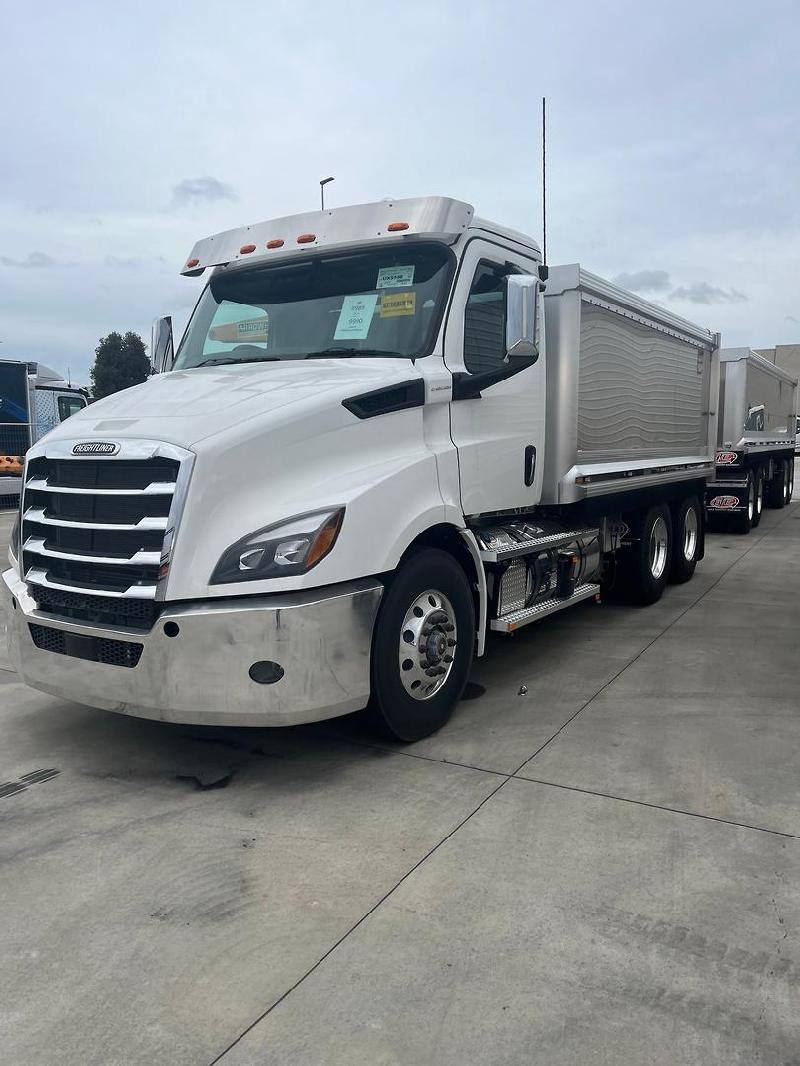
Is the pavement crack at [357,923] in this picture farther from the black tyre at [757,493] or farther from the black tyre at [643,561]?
the black tyre at [757,493]

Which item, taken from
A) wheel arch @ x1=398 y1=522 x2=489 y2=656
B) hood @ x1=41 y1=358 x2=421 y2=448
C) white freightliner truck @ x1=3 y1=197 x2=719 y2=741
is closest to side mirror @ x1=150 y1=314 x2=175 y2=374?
white freightliner truck @ x1=3 y1=197 x2=719 y2=741

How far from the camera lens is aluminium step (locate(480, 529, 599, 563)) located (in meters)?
5.09

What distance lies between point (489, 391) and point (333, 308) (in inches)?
42.0

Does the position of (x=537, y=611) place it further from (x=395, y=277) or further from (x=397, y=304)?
(x=395, y=277)

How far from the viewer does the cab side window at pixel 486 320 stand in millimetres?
4973

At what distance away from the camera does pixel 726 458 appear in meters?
14.4

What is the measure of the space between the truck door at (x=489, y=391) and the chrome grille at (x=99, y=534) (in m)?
1.83

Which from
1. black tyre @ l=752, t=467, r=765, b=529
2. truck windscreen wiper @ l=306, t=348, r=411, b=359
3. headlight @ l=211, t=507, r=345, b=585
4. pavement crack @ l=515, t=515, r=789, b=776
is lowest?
pavement crack @ l=515, t=515, r=789, b=776

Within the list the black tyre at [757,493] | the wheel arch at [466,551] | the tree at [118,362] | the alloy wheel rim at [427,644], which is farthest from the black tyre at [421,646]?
the tree at [118,362]

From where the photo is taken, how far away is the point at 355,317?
483cm

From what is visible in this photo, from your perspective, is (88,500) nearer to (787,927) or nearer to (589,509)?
(787,927)

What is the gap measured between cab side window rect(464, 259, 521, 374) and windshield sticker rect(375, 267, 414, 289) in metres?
0.37

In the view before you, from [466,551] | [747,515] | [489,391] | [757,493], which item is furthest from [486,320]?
[757,493]

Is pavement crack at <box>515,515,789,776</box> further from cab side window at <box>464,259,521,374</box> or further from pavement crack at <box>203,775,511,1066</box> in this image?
cab side window at <box>464,259,521,374</box>
